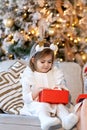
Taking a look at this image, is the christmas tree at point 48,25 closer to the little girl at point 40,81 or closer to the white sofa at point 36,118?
the white sofa at point 36,118

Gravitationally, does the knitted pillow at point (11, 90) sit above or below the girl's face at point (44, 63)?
below

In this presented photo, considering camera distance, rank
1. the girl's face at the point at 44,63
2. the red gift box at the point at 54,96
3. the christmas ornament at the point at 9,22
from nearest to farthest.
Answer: the red gift box at the point at 54,96, the girl's face at the point at 44,63, the christmas ornament at the point at 9,22

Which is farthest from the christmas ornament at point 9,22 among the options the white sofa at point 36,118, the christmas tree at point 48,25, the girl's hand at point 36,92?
the girl's hand at point 36,92

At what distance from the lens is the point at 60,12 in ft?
10.6

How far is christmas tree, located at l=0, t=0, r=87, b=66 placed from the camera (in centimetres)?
318

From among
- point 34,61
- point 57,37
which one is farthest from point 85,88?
point 57,37

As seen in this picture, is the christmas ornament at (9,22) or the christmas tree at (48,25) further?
the christmas ornament at (9,22)

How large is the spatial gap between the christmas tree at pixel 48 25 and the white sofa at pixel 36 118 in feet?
1.93

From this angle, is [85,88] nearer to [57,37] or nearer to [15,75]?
[15,75]

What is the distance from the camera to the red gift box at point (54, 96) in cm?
199

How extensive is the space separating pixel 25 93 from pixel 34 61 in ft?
0.81

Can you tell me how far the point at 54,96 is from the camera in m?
1.98

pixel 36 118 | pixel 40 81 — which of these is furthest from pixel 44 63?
pixel 36 118

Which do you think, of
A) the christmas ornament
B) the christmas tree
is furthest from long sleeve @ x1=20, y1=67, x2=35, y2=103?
the christmas ornament
